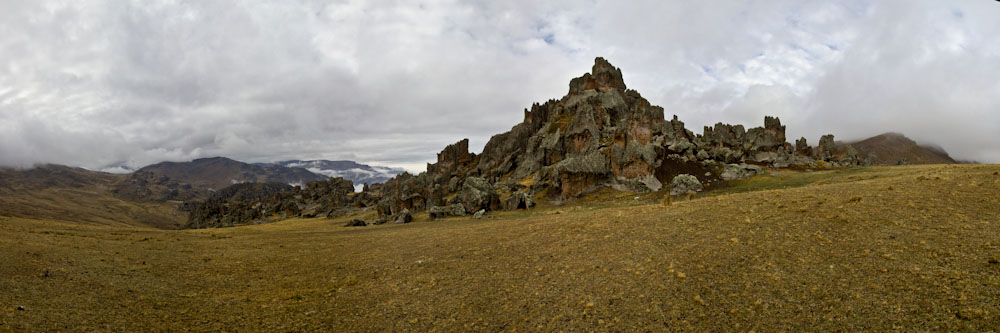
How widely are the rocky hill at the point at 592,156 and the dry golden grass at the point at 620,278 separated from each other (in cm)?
3085

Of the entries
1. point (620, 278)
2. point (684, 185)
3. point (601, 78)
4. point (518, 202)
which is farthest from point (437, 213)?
point (601, 78)

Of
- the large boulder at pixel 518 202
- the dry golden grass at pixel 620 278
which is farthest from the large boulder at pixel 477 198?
the dry golden grass at pixel 620 278

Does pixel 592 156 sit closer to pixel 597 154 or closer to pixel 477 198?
pixel 597 154

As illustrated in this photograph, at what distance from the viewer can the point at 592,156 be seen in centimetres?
5322

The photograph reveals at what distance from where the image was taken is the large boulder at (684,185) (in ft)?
139

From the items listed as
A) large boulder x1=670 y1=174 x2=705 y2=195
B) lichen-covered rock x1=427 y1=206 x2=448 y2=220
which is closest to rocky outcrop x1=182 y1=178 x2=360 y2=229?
lichen-covered rock x1=427 y1=206 x2=448 y2=220

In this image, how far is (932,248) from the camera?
35.1 feet

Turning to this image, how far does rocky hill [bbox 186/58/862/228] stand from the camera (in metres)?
50.3

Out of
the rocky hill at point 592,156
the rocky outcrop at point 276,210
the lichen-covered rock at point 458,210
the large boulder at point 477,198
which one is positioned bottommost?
the rocky outcrop at point 276,210

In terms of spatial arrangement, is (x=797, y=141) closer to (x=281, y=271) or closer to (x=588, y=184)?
(x=588, y=184)

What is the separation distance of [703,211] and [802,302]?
32.4 feet

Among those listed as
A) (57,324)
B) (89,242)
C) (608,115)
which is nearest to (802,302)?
(57,324)

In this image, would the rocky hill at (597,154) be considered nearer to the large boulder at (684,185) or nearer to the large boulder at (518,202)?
the large boulder at (518,202)

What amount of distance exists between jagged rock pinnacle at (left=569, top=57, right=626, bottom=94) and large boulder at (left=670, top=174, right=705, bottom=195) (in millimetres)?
79522
